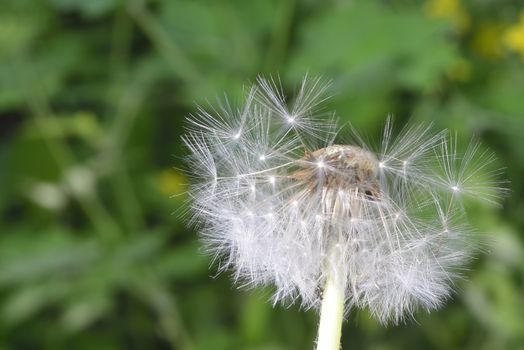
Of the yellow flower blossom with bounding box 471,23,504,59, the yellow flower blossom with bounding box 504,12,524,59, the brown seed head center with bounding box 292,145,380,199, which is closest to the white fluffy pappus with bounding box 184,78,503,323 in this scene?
the brown seed head center with bounding box 292,145,380,199

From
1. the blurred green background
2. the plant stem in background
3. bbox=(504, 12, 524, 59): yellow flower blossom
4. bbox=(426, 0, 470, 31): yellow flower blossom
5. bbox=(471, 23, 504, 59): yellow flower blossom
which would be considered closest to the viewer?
the plant stem in background

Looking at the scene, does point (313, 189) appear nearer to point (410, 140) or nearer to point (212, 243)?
point (212, 243)

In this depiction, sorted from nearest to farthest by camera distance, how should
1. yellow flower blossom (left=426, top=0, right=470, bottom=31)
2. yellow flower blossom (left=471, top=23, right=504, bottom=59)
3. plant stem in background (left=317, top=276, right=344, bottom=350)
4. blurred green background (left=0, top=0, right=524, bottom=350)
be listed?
plant stem in background (left=317, top=276, right=344, bottom=350) → blurred green background (left=0, top=0, right=524, bottom=350) → yellow flower blossom (left=426, top=0, right=470, bottom=31) → yellow flower blossom (left=471, top=23, right=504, bottom=59)

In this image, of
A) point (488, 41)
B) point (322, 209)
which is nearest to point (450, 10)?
point (488, 41)

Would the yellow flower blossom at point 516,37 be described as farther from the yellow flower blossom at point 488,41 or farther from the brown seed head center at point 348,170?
the brown seed head center at point 348,170

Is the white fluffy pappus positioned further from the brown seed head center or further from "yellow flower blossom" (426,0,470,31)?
"yellow flower blossom" (426,0,470,31)

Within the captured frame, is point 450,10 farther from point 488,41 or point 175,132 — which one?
point 175,132

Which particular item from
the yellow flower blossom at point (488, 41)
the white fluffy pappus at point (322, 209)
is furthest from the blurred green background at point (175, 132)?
the white fluffy pappus at point (322, 209)
